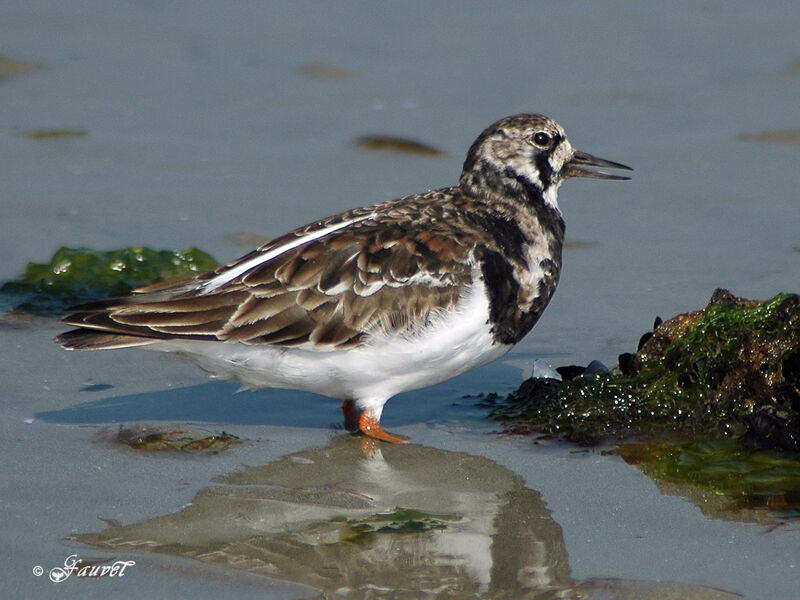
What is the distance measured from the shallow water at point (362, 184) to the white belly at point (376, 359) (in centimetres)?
25

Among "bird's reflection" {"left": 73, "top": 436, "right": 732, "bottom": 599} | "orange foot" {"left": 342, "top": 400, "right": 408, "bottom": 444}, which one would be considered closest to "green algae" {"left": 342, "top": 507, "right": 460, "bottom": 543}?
"bird's reflection" {"left": 73, "top": 436, "right": 732, "bottom": 599}

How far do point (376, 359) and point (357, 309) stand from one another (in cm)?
21

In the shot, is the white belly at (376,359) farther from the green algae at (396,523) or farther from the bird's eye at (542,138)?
the bird's eye at (542,138)

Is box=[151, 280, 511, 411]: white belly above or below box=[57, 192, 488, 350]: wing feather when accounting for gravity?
below

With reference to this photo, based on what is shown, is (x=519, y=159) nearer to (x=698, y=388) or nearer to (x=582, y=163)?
(x=582, y=163)

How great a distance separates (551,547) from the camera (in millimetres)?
3848

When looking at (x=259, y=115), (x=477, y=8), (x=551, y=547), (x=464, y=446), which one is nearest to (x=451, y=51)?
(x=477, y=8)

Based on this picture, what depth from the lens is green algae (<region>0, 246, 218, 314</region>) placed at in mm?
6047

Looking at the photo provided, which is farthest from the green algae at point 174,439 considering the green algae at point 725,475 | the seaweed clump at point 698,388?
the green algae at point 725,475

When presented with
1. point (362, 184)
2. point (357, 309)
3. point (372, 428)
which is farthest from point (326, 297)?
point (362, 184)

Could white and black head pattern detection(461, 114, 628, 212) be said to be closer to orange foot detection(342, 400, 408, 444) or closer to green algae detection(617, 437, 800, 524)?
orange foot detection(342, 400, 408, 444)

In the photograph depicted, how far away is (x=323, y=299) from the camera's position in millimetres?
4785

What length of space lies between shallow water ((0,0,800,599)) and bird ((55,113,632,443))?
306mm

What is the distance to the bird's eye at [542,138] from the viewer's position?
5.28 meters
